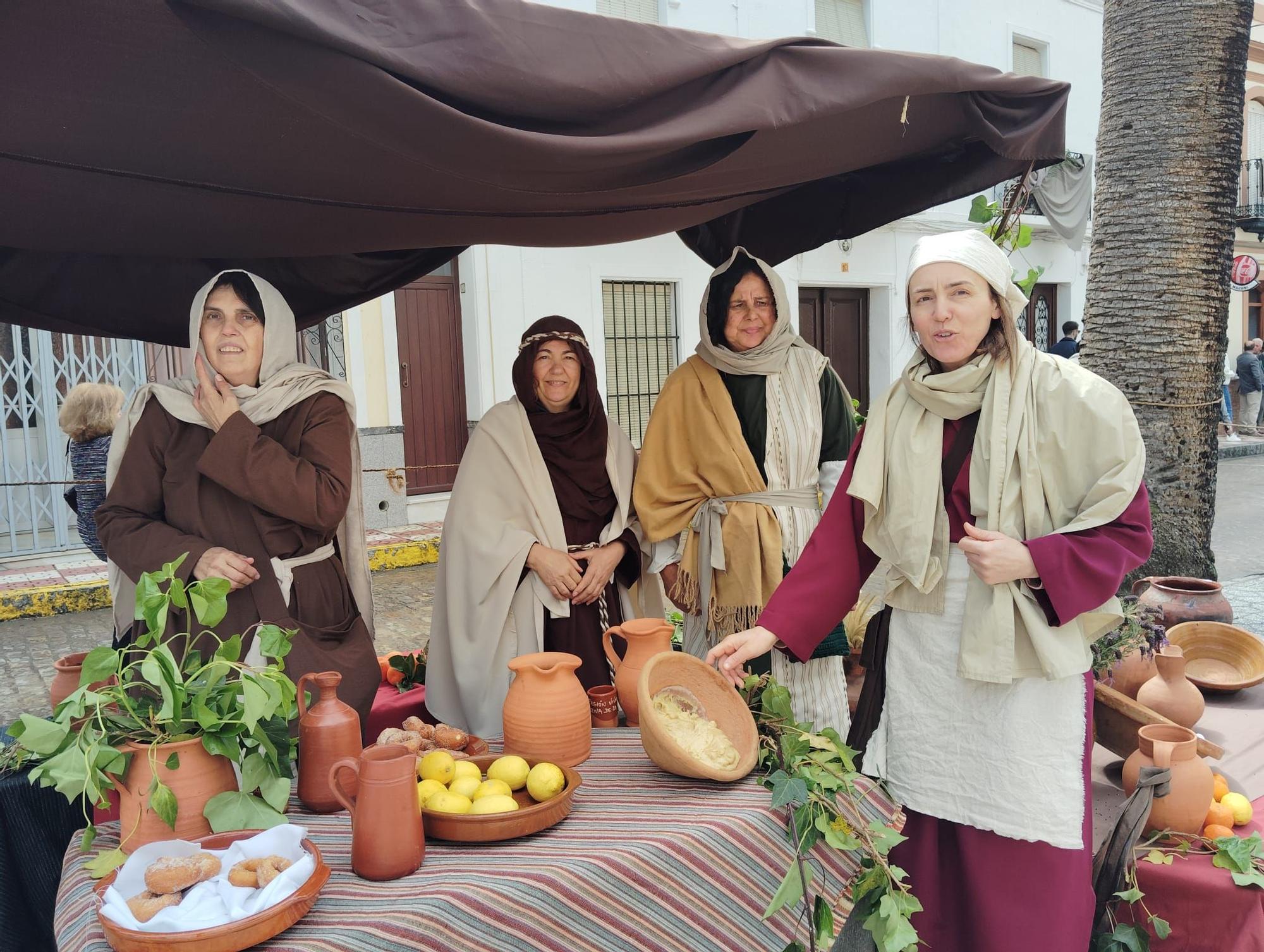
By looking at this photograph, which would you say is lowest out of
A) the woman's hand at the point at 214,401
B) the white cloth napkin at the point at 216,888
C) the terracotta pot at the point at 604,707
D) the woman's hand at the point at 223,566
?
the terracotta pot at the point at 604,707

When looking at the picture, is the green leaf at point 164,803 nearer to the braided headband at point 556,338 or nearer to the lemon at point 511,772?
the lemon at point 511,772

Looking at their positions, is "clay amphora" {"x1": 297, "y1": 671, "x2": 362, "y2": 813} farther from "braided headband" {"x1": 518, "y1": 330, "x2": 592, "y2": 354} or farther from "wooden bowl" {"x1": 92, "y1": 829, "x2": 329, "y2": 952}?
"braided headband" {"x1": 518, "y1": 330, "x2": 592, "y2": 354}

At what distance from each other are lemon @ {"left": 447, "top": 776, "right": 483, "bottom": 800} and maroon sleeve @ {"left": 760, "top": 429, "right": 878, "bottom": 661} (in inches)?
29.0

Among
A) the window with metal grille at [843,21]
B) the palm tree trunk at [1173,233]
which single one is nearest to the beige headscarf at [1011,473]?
the palm tree trunk at [1173,233]

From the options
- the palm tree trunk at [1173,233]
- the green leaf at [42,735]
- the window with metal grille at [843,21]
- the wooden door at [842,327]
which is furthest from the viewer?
the wooden door at [842,327]

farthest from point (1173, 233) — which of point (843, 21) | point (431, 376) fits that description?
point (843, 21)

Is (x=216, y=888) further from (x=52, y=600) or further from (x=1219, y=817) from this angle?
(x=52, y=600)

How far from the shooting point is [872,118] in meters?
2.32

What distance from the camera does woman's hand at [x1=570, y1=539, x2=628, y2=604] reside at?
2869mm

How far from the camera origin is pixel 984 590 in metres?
1.91

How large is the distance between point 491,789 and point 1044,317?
1543cm

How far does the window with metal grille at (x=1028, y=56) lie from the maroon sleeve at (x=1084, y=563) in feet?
44.6

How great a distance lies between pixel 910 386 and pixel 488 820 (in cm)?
126

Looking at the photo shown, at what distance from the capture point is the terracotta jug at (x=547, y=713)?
Answer: 72.1 inches
